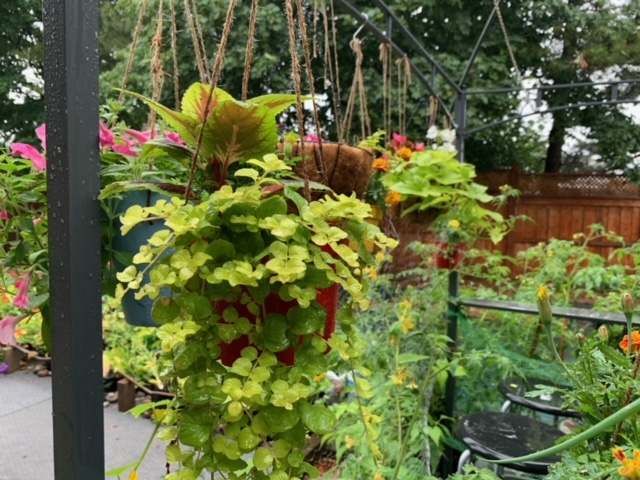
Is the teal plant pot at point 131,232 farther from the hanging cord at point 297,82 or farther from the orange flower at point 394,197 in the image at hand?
the orange flower at point 394,197

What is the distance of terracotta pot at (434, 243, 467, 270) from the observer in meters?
2.10

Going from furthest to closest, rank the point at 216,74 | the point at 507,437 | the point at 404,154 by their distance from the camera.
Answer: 1. the point at 404,154
2. the point at 507,437
3. the point at 216,74

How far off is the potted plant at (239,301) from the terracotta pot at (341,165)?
0.74 feet

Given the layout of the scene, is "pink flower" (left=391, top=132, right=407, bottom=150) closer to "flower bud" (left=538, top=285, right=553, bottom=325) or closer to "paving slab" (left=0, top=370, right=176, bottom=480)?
"flower bud" (left=538, top=285, right=553, bottom=325)

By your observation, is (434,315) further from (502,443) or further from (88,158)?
(88,158)

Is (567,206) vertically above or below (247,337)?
above

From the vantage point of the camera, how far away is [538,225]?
21.4ft

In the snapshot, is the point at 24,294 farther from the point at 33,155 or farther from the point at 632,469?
the point at 632,469

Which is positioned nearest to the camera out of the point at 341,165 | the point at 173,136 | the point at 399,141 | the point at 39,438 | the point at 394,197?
the point at 173,136

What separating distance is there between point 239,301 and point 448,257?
169 centimetres

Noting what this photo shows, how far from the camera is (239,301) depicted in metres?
0.55

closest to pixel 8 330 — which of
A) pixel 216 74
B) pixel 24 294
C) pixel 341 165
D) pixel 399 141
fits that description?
pixel 24 294

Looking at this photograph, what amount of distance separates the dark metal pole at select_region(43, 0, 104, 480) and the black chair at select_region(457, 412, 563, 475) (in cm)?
101

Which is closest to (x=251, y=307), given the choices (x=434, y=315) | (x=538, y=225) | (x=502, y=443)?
(x=502, y=443)
